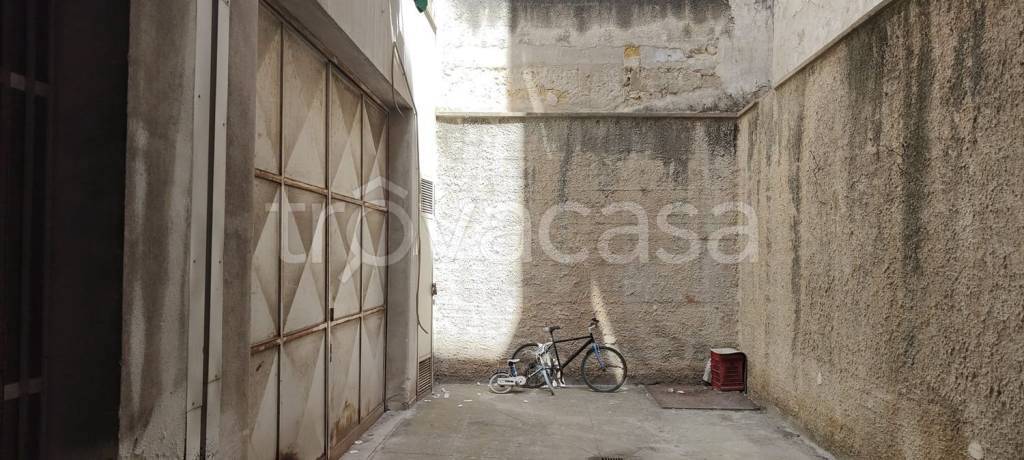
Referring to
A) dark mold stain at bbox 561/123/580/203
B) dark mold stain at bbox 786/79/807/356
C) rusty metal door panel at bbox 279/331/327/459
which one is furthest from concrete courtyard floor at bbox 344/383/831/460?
dark mold stain at bbox 561/123/580/203

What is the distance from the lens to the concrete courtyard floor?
5.37 meters

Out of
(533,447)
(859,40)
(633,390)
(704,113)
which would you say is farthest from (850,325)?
(704,113)

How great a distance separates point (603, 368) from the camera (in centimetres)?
786

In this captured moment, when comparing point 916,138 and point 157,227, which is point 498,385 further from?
point 157,227

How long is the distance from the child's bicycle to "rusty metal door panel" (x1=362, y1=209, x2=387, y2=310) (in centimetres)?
194

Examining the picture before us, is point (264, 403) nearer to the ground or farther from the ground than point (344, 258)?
nearer to the ground

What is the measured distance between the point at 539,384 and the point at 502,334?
2.60 ft

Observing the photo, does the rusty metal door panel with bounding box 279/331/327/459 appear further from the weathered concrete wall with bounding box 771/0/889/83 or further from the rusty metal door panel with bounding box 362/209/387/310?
the weathered concrete wall with bounding box 771/0/889/83

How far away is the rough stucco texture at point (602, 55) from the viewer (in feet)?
27.0

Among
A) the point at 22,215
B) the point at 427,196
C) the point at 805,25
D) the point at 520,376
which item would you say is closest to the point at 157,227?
the point at 22,215

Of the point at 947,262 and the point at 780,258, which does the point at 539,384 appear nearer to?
the point at 780,258

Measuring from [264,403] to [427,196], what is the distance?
4128 millimetres

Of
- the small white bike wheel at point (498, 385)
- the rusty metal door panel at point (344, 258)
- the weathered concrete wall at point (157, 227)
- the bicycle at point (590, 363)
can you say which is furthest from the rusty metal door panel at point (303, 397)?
the bicycle at point (590, 363)

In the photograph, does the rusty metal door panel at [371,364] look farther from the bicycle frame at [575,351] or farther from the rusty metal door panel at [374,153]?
the bicycle frame at [575,351]
